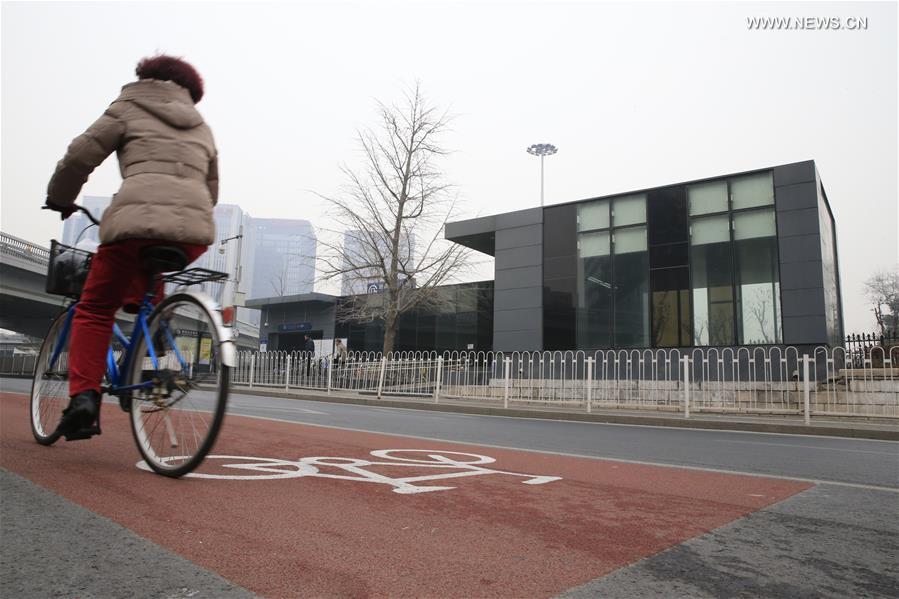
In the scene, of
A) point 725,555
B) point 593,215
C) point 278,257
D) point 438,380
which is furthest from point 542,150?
point 278,257

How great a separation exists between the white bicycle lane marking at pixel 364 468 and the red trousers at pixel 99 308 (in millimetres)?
617

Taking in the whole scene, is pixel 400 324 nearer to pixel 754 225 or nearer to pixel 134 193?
pixel 754 225

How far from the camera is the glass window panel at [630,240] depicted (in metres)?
21.3

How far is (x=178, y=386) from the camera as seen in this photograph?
299 cm

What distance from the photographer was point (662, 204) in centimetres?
2103

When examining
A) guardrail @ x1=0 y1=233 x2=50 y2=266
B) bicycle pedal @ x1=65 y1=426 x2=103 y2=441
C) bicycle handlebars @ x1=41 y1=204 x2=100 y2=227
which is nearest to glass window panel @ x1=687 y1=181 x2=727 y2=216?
bicycle handlebars @ x1=41 y1=204 x2=100 y2=227

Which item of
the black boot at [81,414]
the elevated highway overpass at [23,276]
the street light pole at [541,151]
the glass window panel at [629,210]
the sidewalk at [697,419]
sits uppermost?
Result: the street light pole at [541,151]

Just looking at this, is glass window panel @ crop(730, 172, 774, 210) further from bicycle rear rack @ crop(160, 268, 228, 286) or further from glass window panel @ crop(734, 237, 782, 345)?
bicycle rear rack @ crop(160, 268, 228, 286)

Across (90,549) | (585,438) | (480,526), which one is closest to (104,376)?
(90,549)

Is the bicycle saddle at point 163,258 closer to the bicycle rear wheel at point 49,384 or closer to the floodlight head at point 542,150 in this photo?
the bicycle rear wheel at point 49,384

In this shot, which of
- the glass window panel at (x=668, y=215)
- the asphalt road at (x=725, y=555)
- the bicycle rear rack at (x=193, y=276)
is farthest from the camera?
the glass window panel at (x=668, y=215)

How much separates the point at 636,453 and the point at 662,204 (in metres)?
17.0

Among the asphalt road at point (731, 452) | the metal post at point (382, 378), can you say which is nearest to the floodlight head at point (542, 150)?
the metal post at point (382, 378)

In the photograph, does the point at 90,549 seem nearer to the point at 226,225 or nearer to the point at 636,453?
the point at 636,453
